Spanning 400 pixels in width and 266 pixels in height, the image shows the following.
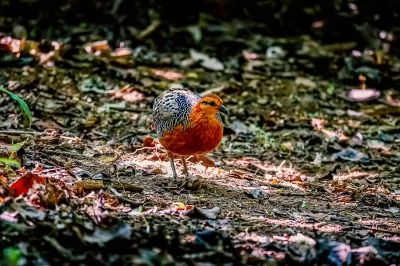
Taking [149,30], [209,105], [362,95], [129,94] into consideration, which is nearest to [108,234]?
[209,105]

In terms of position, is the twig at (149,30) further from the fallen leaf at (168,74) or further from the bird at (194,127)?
the bird at (194,127)

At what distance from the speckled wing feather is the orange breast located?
0.23 ft

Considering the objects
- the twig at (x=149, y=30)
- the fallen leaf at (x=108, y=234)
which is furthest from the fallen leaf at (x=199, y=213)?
the twig at (x=149, y=30)

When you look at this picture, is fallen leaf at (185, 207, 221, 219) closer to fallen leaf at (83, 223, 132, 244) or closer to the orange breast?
fallen leaf at (83, 223, 132, 244)

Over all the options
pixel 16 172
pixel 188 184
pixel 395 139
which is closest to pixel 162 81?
pixel 395 139

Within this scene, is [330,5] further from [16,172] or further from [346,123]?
[16,172]

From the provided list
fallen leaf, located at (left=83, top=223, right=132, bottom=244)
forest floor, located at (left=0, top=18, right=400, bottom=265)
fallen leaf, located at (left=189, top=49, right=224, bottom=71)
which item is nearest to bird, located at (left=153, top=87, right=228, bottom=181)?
forest floor, located at (left=0, top=18, right=400, bottom=265)

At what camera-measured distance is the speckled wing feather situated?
5426 millimetres

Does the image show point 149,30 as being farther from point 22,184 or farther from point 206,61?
point 22,184

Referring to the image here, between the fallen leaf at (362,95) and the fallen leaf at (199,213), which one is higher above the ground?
the fallen leaf at (199,213)

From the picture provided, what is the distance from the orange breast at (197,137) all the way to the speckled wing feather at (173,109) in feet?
0.23

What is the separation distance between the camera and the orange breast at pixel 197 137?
5273 mm

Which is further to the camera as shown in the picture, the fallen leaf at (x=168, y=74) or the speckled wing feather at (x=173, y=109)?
the fallen leaf at (x=168, y=74)

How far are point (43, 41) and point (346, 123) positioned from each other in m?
4.00
